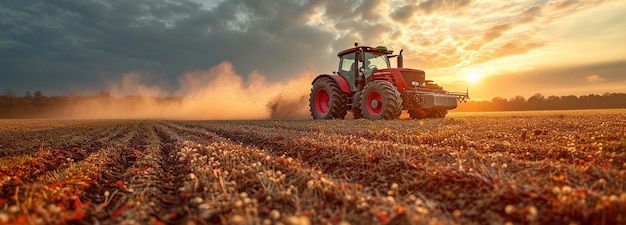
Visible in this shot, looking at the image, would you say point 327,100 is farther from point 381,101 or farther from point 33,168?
point 33,168

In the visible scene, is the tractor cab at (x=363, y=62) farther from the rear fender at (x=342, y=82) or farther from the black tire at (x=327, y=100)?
the black tire at (x=327, y=100)

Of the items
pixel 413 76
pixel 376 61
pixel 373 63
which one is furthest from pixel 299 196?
pixel 376 61

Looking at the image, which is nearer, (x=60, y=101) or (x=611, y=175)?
(x=611, y=175)

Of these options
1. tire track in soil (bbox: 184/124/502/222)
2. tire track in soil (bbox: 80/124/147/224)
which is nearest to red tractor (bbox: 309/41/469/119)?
tire track in soil (bbox: 184/124/502/222)

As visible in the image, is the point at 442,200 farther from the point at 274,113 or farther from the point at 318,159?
the point at 274,113

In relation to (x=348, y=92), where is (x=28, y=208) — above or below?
below

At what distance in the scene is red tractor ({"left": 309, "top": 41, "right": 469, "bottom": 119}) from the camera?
1570 centimetres

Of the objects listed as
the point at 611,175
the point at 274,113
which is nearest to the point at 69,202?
the point at 611,175

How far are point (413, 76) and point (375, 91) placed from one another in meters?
2.50

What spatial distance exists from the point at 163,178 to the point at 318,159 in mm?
2586

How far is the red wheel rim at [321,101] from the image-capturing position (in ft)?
68.5

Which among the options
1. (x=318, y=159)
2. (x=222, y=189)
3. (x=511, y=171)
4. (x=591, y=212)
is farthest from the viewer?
(x=318, y=159)

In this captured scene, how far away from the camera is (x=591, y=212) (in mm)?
2773

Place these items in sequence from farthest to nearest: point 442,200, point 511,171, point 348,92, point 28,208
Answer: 1. point 348,92
2. point 511,171
3. point 442,200
4. point 28,208
